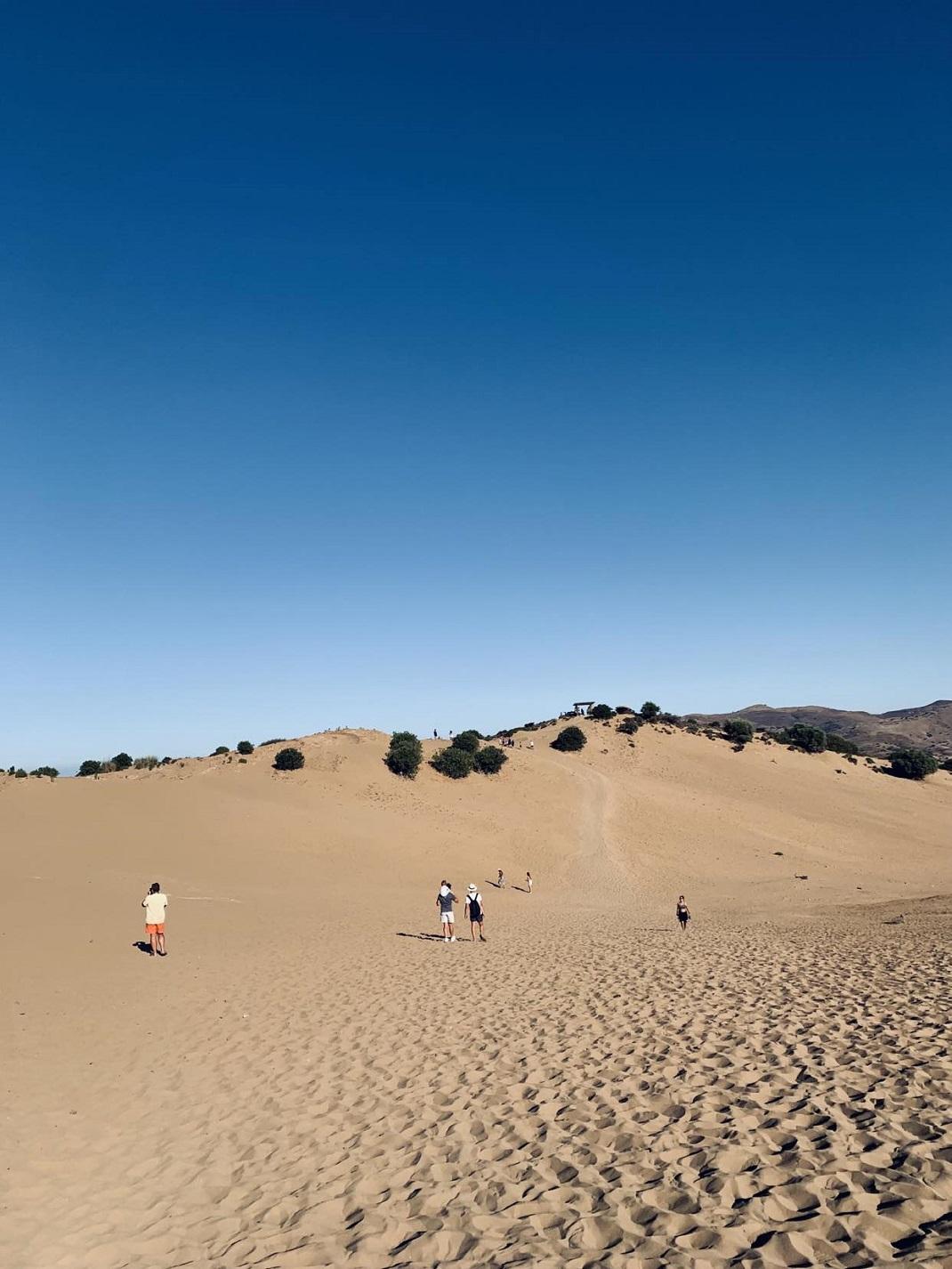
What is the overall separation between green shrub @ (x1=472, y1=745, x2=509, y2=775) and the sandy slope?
28.5 m

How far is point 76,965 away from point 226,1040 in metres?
6.44

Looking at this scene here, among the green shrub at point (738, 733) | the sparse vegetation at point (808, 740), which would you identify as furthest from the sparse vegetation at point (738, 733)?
the sparse vegetation at point (808, 740)

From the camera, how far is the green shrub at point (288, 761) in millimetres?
51062

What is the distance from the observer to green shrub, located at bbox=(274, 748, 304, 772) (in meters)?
51.1

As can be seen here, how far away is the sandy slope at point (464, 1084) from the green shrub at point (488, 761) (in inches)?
1122

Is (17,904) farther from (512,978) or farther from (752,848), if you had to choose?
(752,848)

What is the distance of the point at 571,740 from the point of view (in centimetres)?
6931

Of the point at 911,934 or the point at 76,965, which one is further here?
the point at 911,934

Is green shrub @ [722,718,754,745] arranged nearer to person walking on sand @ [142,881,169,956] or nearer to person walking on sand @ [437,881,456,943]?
person walking on sand @ [437,881,456,943]

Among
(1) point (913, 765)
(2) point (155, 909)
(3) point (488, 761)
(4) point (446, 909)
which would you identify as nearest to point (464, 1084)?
(2) point (155, 909)

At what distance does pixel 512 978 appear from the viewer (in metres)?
15.8

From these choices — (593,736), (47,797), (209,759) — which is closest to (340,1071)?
(47,797)

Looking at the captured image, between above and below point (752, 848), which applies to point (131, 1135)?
above

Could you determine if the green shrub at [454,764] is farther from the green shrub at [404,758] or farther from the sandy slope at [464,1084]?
the sandy slope at [464,1084]
